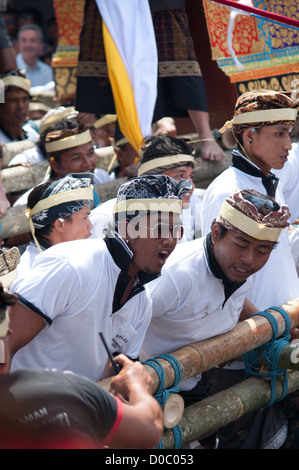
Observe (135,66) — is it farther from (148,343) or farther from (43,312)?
(43,312)

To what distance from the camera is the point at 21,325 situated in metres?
2.49

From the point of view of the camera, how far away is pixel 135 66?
14.9ft

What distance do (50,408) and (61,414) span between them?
1.3 inches

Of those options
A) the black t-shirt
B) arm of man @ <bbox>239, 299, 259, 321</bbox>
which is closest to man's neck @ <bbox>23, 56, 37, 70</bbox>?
arm of man @ <bbox>239, 299, 259, 321</bbox>

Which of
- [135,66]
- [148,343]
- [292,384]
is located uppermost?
[135,66]

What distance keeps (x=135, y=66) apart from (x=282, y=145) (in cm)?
117

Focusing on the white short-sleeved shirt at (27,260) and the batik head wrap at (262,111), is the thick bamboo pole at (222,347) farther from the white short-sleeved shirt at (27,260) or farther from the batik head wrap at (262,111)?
the batik head wrap at (262,111)

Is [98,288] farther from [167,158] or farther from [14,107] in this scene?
[14,107]

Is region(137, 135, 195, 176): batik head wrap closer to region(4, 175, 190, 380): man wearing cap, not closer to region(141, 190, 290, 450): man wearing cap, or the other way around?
region(141, 190, 290, 450): man wearing cap

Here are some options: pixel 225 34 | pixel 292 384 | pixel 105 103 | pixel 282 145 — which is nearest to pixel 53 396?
pixel 292 384

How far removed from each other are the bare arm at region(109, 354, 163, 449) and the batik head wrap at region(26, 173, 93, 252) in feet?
4.29

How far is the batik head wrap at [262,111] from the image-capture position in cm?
386

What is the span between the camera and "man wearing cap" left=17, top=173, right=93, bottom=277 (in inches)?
136
